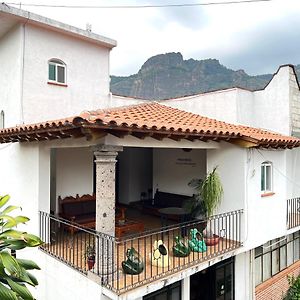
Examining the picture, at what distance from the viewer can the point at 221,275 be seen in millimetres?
10062

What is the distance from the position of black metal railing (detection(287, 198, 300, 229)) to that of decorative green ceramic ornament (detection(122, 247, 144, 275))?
23.9ft

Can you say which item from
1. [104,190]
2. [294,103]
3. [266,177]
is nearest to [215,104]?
[294,103]

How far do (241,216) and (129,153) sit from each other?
810cm

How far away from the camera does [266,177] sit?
34.7ft

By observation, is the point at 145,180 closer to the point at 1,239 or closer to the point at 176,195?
the point at 176,195

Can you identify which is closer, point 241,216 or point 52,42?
point 241,216

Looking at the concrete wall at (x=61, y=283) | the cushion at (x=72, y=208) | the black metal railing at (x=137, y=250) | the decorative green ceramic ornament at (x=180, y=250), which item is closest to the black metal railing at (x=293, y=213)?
the black metal railing at (x=137, y=250)

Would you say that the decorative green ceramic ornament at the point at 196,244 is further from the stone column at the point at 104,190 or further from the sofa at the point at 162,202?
the sofa at the point at 162,202

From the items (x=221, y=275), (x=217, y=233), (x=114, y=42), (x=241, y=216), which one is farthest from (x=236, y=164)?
(x=114, y=42)

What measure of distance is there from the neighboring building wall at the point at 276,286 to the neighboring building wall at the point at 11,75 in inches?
432

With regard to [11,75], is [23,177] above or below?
below

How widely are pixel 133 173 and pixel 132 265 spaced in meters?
9.45

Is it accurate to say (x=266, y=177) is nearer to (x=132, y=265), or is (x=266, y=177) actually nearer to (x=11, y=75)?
(x=132, y=265)

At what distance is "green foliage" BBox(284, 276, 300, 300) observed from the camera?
40.3ft
